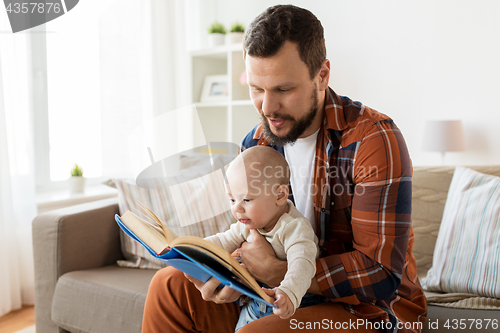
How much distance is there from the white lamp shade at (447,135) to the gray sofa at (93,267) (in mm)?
732

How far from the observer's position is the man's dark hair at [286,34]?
1.08m

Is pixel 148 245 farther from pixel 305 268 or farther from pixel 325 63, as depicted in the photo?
pixel 325 63

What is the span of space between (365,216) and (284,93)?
1.25 ft

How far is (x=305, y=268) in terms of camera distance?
36.7 inches

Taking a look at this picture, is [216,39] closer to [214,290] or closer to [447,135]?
[447,135]

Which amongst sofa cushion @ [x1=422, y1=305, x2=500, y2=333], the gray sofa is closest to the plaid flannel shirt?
sofa cushion @ [x1=422, y1=305, x2=500, y2=333]

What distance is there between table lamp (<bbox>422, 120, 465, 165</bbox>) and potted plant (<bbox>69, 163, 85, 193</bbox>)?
2.14 meters

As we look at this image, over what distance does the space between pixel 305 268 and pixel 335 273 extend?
0.13 metres

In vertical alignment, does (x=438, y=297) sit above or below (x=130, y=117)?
below

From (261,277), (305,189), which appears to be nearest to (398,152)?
(305,189)

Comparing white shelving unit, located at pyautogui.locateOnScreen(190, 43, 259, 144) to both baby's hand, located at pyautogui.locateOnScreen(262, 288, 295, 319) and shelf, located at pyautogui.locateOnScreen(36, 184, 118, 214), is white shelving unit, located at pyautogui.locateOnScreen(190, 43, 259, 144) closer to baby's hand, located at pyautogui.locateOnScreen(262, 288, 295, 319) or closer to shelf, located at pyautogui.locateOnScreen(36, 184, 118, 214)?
shelf, located at pyautogui.locateOnScreen(36, 184, 118, 214)

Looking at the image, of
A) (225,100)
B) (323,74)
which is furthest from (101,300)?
(225,100)

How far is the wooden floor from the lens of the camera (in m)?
2.06

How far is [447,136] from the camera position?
2361mm
